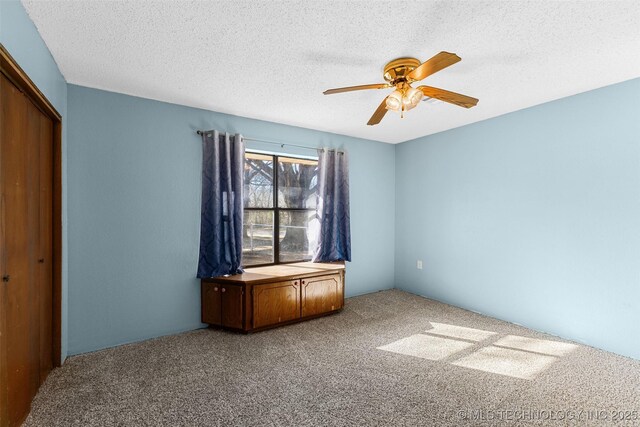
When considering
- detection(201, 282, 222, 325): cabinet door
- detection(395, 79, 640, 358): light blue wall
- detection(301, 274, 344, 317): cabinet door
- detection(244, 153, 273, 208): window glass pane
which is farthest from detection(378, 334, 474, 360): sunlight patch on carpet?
detection(244, 153, 273, 208): window glass pane

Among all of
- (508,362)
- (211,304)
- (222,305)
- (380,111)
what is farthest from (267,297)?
(508,362)

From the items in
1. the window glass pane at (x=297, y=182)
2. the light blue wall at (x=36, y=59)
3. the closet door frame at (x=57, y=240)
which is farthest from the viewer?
the window glass pane at (x=297, y=182)

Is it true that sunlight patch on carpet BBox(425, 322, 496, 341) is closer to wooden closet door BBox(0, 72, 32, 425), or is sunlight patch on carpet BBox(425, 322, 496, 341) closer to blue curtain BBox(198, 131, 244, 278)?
blue curtain BBox(198, 131, 244, 278)

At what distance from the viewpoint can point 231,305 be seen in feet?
9.93

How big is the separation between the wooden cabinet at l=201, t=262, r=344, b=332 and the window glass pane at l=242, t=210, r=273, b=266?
0.24 metres

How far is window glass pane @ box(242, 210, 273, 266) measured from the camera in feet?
12.1

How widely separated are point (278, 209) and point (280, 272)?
2.86 ft

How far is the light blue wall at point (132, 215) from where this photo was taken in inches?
104

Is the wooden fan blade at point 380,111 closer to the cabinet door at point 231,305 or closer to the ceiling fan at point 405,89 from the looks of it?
the ceiling fan at point 405,89

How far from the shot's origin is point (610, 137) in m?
2.64

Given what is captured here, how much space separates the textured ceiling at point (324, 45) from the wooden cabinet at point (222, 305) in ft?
6.17

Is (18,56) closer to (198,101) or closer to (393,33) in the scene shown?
(198,101)

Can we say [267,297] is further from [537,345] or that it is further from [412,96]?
[537,345]

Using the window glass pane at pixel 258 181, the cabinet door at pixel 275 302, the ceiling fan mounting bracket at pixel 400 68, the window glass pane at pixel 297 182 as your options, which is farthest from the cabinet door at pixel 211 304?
the ceiling fan mounting bracket at pixel 400 68
